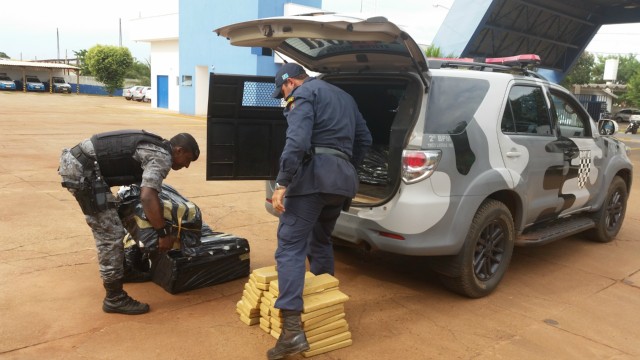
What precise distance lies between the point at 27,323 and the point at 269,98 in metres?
2.56

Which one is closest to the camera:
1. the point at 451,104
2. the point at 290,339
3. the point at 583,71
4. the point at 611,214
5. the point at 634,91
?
the point at 290,339

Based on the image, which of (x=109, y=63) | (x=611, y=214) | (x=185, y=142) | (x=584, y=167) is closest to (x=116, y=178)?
(x=185, y=142)

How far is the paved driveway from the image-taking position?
3.39 metres

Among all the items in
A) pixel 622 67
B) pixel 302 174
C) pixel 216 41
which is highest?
pixel 622 67

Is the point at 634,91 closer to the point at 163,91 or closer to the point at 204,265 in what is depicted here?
the point at 163,91

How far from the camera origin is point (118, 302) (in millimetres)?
3734

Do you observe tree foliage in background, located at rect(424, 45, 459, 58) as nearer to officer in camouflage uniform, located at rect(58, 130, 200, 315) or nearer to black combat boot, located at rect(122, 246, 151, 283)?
black combat boot, located at rect(122, 246, 151, 283)

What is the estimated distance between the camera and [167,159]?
3570 mm

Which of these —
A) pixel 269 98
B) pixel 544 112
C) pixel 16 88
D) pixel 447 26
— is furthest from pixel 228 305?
pixel 16 88

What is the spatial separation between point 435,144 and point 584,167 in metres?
2.42

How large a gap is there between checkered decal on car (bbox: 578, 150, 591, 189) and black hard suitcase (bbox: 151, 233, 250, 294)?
11.1 ft

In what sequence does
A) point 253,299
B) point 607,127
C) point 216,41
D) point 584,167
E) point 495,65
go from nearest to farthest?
1. point 253,299
2. point 495,65
3. point 584,167
4. point 607,127
5. point 216,41

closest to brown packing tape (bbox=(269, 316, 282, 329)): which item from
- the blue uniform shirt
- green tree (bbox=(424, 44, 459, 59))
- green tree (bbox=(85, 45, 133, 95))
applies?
the blue uniform shirt

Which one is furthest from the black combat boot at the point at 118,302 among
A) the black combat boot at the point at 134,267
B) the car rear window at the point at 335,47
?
the car rear window at the point at 335,47
